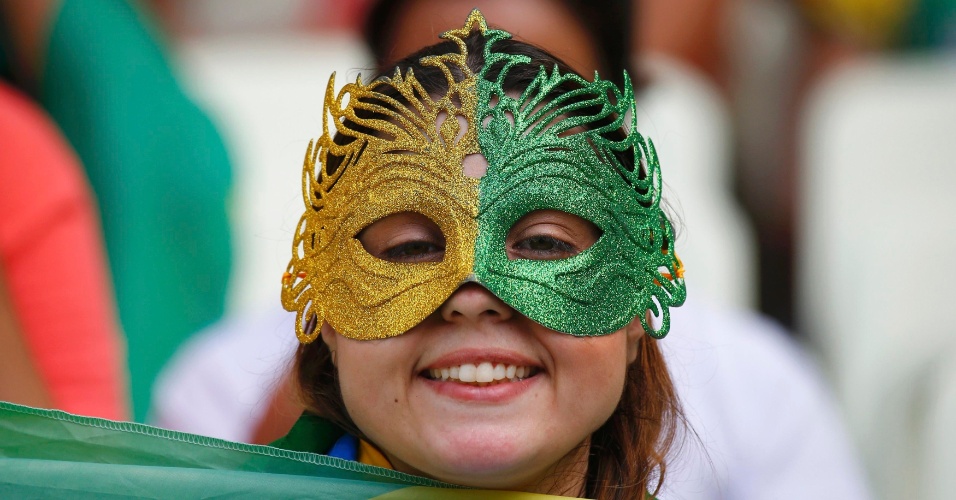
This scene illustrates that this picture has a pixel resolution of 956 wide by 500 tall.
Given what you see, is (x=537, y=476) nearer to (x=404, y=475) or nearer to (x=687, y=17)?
(x=404, y=475)

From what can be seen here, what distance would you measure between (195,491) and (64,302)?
1.08m

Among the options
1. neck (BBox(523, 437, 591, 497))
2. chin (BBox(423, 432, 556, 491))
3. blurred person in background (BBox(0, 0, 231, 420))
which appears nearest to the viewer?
chin (BBox(423, 432, 556, 491))

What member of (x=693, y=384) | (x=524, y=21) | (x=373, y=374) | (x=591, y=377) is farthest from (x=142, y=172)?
(x=591, y=377)

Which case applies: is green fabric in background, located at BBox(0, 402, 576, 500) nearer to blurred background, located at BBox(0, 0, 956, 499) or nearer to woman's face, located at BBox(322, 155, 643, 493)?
woman's face, located at BBox(322, 155, 643, 493)

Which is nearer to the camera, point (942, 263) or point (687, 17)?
point (942, 263)

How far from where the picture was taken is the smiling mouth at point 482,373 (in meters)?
1.43

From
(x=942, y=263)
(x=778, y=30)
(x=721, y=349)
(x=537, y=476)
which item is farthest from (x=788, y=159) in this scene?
(x=537, y=476)

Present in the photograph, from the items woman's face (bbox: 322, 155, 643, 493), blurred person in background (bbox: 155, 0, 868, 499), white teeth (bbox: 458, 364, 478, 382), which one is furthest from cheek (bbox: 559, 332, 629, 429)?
blurred person in background (bbox: 155, 0, 868, 499)

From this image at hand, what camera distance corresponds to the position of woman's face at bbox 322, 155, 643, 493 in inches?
55.7

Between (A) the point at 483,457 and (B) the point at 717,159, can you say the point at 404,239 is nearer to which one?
(A) the point at 483,457

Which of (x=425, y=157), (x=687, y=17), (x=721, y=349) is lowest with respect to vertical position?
(x=425, y=157)

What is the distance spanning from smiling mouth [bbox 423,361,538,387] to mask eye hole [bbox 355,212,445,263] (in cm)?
14

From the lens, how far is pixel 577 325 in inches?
56.6

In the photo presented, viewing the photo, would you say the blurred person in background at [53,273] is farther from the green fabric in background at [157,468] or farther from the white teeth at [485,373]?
the white teeth at [485,373]
